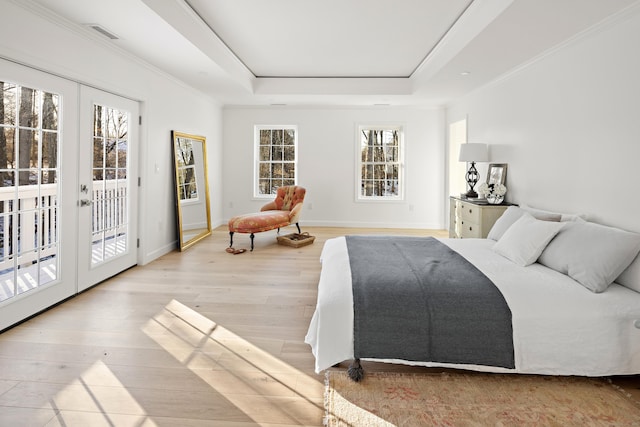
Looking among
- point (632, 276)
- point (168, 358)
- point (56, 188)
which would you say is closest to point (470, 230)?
point (632, 276)

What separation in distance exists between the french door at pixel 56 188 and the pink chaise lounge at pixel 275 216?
5.37ft

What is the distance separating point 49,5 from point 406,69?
4.47 meters

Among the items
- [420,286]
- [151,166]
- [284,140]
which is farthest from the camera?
[284,140]

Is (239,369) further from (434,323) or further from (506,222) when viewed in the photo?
(506,222)

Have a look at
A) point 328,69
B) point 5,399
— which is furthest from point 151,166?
point 5,399

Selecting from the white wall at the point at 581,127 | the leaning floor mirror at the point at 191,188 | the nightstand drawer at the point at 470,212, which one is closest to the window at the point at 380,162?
the nightstand drawer at the point at 470,212

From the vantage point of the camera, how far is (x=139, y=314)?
9.98 ft

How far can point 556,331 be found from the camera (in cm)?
203

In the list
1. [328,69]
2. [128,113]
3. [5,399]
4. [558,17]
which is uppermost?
[328,69]

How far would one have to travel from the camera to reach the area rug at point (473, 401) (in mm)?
1791

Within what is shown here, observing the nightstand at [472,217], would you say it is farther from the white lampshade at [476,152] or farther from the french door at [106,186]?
the french door at [106,186]

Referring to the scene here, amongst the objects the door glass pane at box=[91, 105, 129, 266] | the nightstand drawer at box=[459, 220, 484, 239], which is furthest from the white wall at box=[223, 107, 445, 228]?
the door glass pane at box=[91, 105, 129, 266]

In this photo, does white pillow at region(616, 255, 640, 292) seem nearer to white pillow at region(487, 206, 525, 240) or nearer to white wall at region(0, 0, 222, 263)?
white pillow at region(487, 206, 525, 240)

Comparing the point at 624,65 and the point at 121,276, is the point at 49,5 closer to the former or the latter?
the point at 121,276
